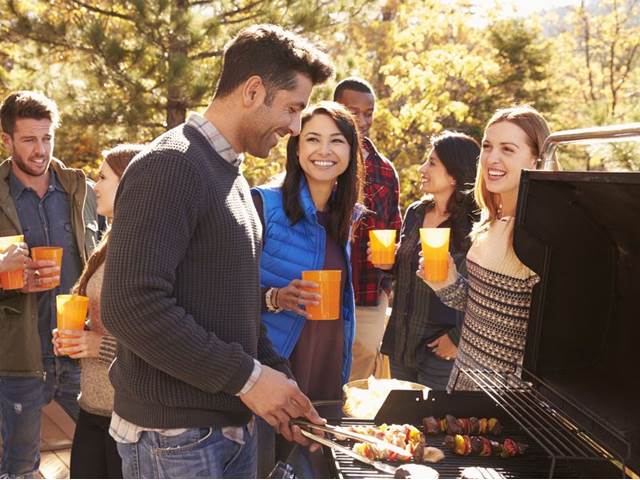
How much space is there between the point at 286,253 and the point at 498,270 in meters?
1.02

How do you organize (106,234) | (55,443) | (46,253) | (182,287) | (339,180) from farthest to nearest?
(55,443) → (339,180) → (46,253) → (106,234) → (182,287)

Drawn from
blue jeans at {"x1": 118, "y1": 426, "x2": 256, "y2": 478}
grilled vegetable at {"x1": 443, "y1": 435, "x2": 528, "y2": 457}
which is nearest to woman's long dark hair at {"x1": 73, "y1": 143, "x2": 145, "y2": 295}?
blue jeans at {"x1": 118, "y1": 426, "x2": 256, "y2": 478}

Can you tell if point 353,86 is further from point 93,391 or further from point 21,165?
point 93,391

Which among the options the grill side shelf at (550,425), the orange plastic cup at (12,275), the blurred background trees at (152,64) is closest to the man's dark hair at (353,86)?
the orange plastic cup at (12,275)

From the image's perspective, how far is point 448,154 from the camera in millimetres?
3822

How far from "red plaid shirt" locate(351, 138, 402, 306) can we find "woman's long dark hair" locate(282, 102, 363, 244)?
0.81 metres

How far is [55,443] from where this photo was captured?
4836 millimetres

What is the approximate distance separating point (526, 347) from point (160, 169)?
1264mm

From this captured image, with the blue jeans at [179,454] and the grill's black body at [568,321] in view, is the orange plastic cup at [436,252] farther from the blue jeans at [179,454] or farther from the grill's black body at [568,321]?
the blue jeans at [179,454]

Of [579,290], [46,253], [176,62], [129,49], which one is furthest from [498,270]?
[129,49]

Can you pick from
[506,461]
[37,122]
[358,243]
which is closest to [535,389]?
[506,461]

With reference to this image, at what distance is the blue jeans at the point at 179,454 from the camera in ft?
5.96

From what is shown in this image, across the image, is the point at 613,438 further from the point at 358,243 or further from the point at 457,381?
the point at 358,243

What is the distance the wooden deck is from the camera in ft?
14.4
